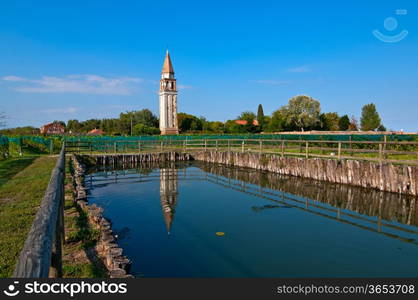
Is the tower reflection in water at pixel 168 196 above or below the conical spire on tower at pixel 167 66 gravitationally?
below

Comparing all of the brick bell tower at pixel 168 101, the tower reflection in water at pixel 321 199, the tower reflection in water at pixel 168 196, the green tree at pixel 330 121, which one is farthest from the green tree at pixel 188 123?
the tower reflection in water at pixel 321 199

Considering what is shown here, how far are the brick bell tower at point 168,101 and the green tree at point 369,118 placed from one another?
177 feet

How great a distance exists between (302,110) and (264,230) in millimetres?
77698

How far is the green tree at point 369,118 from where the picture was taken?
287 feet

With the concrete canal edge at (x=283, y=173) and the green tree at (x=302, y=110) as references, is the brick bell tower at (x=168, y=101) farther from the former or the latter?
the concrete canal edge at (x=283, y=173)

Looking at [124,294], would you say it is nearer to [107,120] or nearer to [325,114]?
[325,114]

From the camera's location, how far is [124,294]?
96.7 inches

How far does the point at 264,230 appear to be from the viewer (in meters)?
7.61

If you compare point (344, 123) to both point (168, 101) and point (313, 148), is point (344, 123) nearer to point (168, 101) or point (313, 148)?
point (168, 101)

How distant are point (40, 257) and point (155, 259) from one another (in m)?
4.04

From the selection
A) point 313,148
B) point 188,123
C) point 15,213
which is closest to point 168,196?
point 15,213

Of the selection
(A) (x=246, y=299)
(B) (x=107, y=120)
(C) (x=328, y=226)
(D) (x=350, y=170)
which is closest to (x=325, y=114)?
(B) (x=107, y=120)

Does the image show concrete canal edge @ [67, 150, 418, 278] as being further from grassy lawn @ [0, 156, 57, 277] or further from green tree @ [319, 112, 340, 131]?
green tree @ [319, 112, 340, 131]

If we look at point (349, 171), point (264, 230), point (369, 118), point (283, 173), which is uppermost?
point (369, 118)
